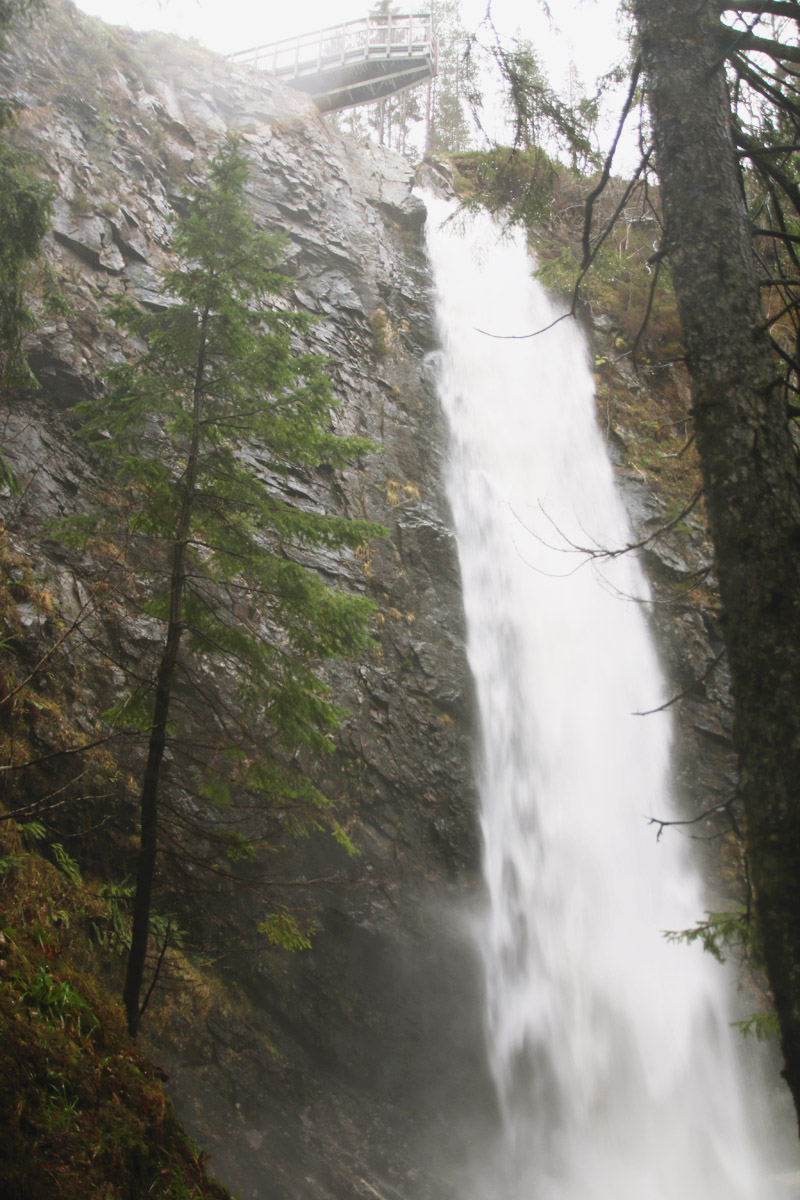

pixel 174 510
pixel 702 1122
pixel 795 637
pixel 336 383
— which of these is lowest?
pixel 702 1122

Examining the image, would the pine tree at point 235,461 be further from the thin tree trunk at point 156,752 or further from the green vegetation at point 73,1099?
the green vegetation at point 73,1099

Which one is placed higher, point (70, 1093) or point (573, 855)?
point (573, 855)

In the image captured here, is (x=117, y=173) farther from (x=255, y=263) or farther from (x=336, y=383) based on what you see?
(x=255, y=263)

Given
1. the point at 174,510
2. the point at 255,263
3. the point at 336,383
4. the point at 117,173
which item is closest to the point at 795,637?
the point at 174,510

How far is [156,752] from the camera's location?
4.30 metres

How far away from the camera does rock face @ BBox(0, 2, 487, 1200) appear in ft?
23.2

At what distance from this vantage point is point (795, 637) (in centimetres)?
259

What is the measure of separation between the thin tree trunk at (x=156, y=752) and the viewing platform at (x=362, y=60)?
833 inches

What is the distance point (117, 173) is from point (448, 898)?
12.6m

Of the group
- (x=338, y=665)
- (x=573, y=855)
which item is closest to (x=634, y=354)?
(x=338, y=665)

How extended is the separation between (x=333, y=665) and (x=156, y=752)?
5.66 metres

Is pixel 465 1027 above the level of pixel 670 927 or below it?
below

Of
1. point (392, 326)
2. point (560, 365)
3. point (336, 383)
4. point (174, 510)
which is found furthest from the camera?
point (560, 365)

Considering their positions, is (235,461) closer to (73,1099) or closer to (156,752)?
(156,752)
